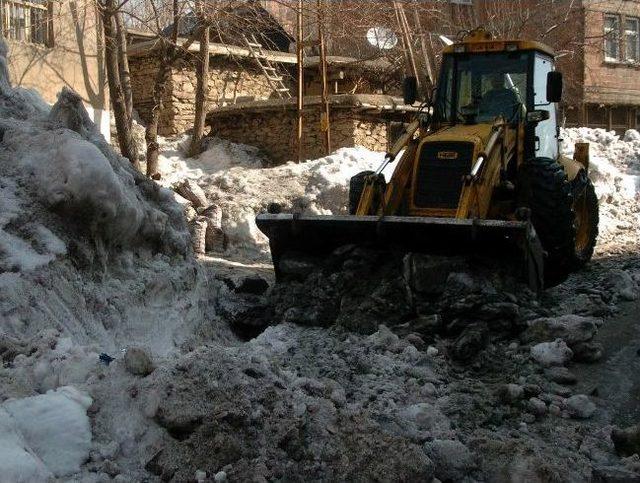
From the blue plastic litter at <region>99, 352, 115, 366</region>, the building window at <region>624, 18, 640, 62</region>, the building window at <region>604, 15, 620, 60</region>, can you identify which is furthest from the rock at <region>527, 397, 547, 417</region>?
the building window at <region>624, 18, 640, 62</region>

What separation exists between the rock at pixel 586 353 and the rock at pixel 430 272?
116 cm

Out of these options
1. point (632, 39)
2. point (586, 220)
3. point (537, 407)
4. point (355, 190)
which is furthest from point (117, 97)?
point (632, 39)

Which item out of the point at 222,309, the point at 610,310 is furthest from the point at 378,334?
the point at 610,310

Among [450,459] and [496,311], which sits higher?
[496,311]

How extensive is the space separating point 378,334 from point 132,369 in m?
2.37

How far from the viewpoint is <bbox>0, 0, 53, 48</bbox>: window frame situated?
15.0 m

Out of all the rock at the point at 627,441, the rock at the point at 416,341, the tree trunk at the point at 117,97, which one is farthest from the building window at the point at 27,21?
the rock at the point at 627,441

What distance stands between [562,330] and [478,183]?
1619 mm

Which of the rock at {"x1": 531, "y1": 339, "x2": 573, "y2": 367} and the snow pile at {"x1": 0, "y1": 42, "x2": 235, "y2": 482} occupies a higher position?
the snow pile at {"x1": 0, "y1": 42, "x2": 235, "y2": 482}

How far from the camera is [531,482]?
12.8ft

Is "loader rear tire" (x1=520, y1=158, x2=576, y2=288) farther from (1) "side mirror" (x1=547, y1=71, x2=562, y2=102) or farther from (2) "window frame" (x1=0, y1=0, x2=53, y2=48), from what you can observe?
(2) "window frame" (x1=0, y1=0, x2=53, y2=48)

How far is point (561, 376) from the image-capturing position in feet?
18.4

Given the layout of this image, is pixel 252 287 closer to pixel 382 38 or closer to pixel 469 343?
pixel 469 343

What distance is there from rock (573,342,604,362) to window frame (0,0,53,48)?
39.4ft
